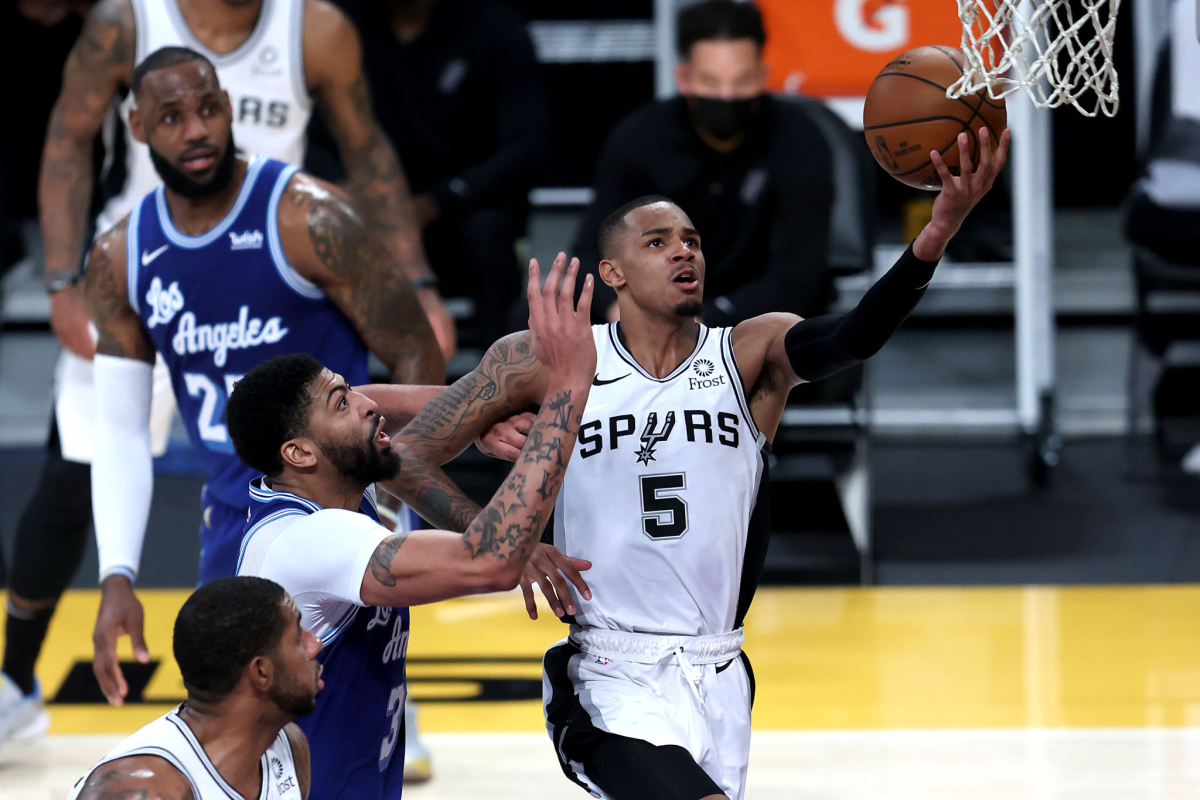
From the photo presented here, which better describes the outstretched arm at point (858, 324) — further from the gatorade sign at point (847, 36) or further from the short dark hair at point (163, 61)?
the gatorade sign at point (847, 36)

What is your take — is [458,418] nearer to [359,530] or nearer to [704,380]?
[704,380]

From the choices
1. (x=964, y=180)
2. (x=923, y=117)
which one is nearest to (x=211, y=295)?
(x=923, y=117)

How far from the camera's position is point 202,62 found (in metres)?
4.04

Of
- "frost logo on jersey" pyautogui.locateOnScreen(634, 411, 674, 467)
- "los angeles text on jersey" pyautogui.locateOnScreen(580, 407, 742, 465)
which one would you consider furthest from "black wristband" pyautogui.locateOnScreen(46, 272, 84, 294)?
"frost logo on jersey" pyautogui.locateOnScreen(634, 411, 674, 467)

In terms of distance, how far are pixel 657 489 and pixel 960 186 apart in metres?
0.91

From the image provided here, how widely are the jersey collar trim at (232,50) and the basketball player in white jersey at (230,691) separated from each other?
3114 millimetres

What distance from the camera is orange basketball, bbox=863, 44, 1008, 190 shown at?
3152 mm

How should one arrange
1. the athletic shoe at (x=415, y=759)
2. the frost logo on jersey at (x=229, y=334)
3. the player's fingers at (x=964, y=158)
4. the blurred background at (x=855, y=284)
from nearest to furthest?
the player's fingers at (x=964, y=158) → the frost logo on jersey at (x=229, y=334) → the athletic shoe at (x=415, y=759) → the blurred background at (x=855, y=284)

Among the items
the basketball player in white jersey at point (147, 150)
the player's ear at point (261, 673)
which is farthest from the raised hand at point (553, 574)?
the basketball player in white jersey at point (147, 150)

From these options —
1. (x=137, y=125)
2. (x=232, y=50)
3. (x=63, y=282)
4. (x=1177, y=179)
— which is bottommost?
(x=1177, y=179)

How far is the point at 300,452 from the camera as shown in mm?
2883

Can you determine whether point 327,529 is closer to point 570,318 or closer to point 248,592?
point 248,592

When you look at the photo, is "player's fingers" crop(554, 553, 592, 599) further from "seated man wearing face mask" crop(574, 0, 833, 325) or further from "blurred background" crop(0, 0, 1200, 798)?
"seated man wearing face mask" crop(574, 0, 833, 325)

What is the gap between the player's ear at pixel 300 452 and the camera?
113 inches
